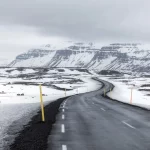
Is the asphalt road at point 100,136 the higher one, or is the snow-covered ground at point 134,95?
the asphalt road at point 100,136

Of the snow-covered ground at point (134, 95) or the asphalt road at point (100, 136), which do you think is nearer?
the asphalt road at point (100, 136)

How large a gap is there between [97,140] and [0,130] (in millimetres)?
6611

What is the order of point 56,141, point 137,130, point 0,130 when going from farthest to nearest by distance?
point 0,130 < point 137,130 < point 56,141

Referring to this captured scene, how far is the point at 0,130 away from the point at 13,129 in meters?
0.72

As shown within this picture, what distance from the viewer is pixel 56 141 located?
44.6 feet

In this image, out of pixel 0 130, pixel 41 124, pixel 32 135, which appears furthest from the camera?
pixel 41 124

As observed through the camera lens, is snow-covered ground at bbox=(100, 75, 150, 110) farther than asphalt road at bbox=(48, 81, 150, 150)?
Yes

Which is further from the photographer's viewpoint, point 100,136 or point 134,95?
point 134,95

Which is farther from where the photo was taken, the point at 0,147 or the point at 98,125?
the point at 98,125

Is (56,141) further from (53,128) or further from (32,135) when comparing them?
(53,128)

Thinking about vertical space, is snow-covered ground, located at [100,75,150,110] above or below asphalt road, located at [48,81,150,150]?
below

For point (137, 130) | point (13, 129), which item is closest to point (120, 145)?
point (137, 130)

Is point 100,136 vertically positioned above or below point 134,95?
above

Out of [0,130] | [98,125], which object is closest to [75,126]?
[98,125]
